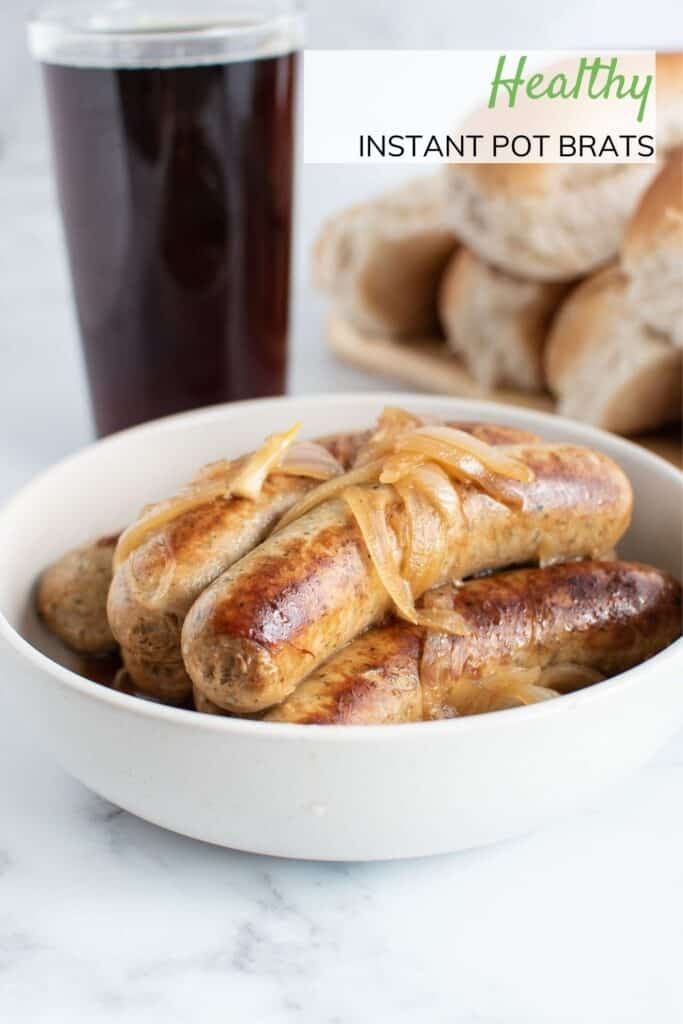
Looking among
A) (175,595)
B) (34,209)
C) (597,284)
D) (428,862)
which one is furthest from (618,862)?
(34,209)

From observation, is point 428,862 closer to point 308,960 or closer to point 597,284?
point 308,960

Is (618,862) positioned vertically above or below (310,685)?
below

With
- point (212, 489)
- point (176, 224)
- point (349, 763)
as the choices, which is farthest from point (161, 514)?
point (176, 224)

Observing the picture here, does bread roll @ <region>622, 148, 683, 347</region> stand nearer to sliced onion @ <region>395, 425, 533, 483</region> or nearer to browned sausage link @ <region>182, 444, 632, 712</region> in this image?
browned sausage link @ <region>182, 444, 632, 712</region>

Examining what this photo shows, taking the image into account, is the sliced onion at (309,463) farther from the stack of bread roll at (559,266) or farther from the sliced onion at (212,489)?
the stack of bread roll at (559,266)

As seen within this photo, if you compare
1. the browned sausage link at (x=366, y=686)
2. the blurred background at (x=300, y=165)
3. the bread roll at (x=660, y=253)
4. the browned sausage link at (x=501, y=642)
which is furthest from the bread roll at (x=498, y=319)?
the browned sausage link at (x=366, y=686)

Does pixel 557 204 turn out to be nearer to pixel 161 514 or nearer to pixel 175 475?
pixel 175 475
